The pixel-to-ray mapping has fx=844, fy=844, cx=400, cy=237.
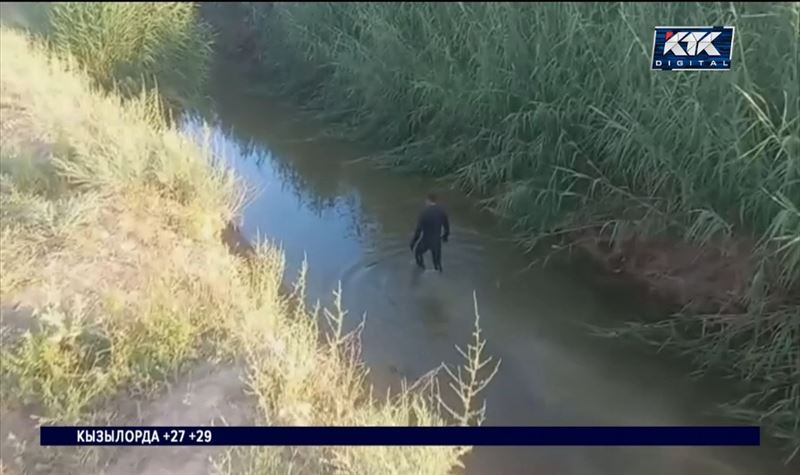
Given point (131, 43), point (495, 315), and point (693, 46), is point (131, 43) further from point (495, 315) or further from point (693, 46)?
point (693, 46)

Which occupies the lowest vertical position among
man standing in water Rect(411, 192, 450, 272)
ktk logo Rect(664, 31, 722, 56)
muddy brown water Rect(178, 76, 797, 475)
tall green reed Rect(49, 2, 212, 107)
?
muddy brown water Rect(178, 76, 797, 475)

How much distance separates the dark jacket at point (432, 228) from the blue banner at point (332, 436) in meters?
0.45

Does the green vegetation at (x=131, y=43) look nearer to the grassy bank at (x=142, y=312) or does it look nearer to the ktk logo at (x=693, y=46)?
the grassy bank at (x=142, y=312)

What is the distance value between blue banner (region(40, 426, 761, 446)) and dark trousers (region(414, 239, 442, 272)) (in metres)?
0.44

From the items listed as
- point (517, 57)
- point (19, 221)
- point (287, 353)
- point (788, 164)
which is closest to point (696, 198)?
point (788, 164)

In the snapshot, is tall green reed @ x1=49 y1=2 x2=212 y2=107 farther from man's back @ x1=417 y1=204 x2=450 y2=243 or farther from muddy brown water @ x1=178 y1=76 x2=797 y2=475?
man's back @ x1=417 y1=204 x2=450 y2=243

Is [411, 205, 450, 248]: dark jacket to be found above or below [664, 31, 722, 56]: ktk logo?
below

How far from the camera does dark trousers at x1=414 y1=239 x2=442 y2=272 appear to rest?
1.64m

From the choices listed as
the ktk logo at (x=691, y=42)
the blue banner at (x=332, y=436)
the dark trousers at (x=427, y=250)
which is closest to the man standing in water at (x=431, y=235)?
the dark trousers at (x=427, y=250)

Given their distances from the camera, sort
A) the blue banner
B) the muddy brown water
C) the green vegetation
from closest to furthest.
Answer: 1. the blue banner
2. the muddy brown water
3. the green vegetation

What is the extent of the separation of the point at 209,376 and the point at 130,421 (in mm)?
176

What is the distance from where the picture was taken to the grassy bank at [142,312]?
1304 mm

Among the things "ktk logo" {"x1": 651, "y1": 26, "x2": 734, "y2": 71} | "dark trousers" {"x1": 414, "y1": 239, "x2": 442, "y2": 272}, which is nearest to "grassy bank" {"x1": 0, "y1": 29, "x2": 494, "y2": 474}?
"dark trousers" {"x1": 414, "y1": 239, "x2": 442, "y2": 272}

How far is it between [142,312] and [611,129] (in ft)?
3.38
